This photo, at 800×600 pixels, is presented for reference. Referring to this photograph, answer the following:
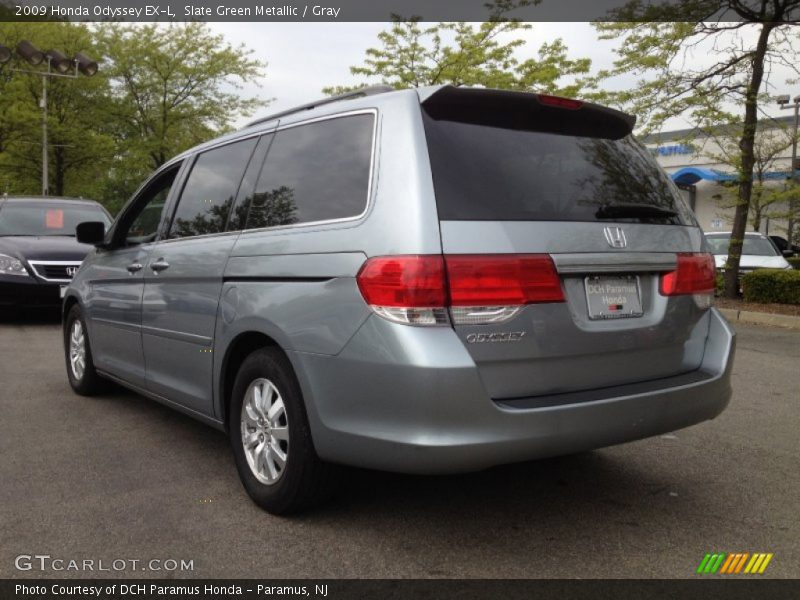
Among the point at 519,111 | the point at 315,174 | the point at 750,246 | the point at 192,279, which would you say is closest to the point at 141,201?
the point at 192,279

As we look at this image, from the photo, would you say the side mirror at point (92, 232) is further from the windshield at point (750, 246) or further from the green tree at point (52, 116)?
the green tree at point (52, 116)

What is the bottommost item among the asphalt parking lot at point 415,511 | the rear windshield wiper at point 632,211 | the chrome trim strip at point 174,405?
the asphalt parking lot at point 415,511

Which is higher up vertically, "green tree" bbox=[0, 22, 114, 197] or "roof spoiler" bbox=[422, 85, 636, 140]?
"green tree" bbox=[0, 22, 114, 197]

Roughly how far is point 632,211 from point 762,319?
8905 millimetres

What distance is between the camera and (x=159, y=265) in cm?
420

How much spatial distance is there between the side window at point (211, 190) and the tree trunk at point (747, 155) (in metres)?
10.8

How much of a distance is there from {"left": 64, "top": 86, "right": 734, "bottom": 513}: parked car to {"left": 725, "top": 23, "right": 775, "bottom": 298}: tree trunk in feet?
33.9

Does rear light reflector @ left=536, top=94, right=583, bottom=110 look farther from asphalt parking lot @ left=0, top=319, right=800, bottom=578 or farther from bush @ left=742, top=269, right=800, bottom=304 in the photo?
bush @ left=742, top=269, right=800, bottom=304

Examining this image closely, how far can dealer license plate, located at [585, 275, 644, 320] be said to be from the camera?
2926 millimetres

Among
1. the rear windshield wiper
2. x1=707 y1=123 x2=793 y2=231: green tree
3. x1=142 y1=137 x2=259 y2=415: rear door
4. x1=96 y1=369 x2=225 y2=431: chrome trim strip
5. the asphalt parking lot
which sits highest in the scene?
x1=707 y1=123 x2=793 y2=231: green tree

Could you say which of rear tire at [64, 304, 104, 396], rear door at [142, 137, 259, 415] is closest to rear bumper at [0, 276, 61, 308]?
rear tire at [64, 304, 104, 396]

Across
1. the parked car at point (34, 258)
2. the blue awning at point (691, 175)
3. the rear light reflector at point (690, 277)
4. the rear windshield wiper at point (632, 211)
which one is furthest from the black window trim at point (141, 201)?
the blue awning at point (691, 175)

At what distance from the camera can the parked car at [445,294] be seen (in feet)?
8.75

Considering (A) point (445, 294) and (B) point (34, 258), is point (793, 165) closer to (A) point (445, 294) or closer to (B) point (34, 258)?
(B) point (34, 258)
